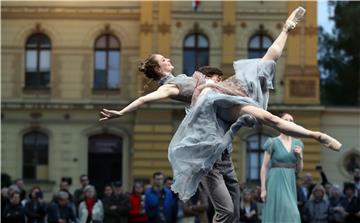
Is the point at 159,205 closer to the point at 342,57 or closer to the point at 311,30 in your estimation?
the point at 311,30

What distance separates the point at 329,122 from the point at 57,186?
1177 centimetres

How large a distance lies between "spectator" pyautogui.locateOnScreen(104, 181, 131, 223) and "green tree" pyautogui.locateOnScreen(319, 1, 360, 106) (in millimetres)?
32204

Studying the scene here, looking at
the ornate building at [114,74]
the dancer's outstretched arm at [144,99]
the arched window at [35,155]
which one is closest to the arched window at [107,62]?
the ornate building at [114,74]

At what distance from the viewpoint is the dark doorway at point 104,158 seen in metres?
36.8

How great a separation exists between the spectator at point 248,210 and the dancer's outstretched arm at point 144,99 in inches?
366

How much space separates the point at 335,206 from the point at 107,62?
20.2 metres

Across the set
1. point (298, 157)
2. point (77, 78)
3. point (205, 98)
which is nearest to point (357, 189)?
point (298, 157)

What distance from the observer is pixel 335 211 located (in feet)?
61.9

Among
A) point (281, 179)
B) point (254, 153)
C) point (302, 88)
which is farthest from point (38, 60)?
point (281, 179)

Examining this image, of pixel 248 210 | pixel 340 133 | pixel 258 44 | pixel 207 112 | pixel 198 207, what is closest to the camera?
pixel 207 112

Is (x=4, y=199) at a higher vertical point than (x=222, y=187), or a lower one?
lower

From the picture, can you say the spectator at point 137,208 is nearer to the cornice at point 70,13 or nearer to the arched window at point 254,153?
the arched window at point 254,153

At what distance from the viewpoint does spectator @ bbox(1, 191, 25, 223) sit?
59.8 ft

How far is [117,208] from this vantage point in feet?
62.2
